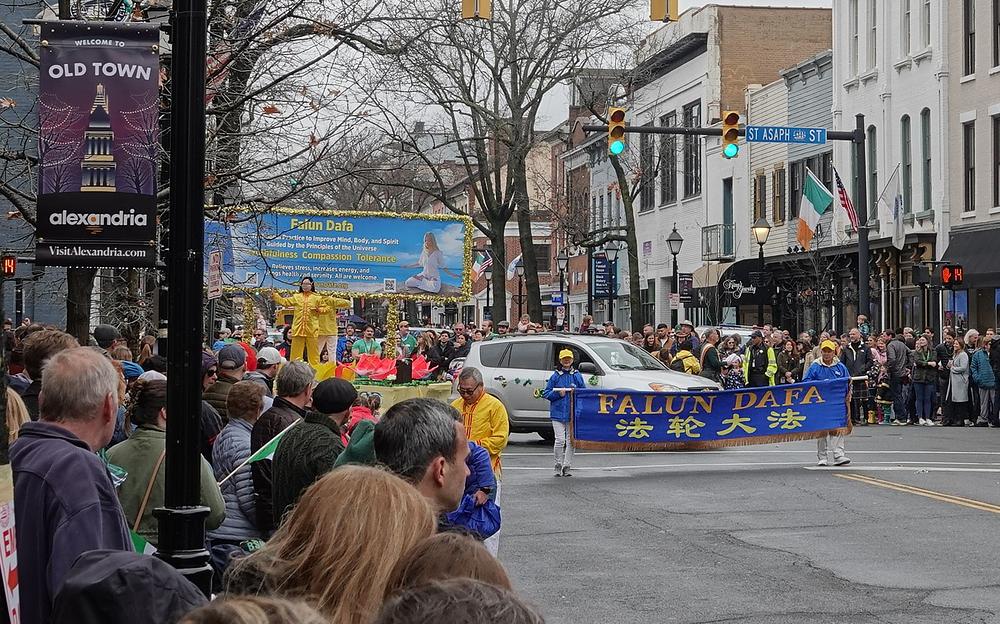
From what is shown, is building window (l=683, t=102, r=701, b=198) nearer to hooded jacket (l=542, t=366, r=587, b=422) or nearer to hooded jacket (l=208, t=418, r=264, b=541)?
hooded jacket (l=542, t=366, r=587, b=422)

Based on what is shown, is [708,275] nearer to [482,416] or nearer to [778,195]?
[778,195]

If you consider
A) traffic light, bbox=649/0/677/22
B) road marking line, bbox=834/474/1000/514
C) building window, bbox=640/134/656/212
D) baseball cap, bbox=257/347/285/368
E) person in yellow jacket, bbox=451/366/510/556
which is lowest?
road marking line, bbox=834/474/1000/514

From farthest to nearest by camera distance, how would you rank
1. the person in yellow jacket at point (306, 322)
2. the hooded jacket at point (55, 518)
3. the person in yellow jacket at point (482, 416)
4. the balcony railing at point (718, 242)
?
1. the balcony railing at point (718, 242)
2. the person in yellow jacket at point (306, 322)
3. the person in yellow jacket at point (482, 416)
4. the hooded jacket at point (55, 518)

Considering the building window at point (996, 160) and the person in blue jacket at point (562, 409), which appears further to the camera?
the building window at point (996, 160)

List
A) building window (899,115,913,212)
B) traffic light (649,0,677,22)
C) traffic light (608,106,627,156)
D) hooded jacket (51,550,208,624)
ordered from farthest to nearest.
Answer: building window (899,115,913,212), traffic light (608,106,627,156), traffic light (649,0,677,22), hooded jacket (51,550,208,624)

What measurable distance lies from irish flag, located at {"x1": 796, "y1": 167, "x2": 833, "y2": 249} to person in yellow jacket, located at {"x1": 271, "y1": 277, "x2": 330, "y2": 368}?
A: 20104mm

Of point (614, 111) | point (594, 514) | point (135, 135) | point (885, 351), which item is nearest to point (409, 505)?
point (135, 135)

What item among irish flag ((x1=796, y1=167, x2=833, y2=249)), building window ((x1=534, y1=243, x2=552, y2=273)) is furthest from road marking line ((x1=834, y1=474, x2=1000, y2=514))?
building window ((x1=534, y1=243, x2=552, y2=273))

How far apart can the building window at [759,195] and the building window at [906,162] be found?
9.32 meters

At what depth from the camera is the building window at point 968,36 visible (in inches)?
1409

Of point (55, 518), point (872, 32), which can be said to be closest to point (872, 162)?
point (872, 32)

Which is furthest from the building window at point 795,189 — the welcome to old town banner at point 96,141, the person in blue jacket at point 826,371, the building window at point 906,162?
the welcome to old town banner at point 96,141

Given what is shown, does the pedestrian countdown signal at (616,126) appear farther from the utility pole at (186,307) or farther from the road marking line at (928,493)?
the utility pole at (186,307)

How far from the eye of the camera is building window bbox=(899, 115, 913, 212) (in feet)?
127
